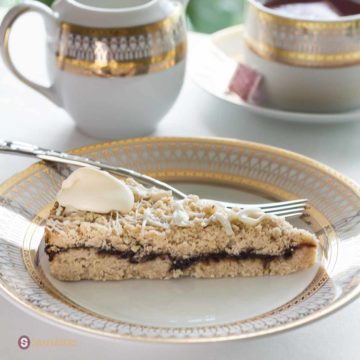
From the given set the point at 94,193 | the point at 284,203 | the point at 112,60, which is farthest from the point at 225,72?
the point at 94,193

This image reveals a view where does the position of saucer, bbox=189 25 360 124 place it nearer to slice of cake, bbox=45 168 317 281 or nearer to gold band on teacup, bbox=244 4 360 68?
gold band on teacup, bbox=244 4 360 68

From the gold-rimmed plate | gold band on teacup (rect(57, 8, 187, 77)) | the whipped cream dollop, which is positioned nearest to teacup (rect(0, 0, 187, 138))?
gold band on teacup (rect(57, 8, 187, 77))

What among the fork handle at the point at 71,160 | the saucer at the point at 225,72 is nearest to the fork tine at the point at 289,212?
the fork handle at the point at 71,160

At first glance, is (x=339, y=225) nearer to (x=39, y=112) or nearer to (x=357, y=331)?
(x=357, y=331)

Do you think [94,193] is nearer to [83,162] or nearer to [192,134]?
[83,162]

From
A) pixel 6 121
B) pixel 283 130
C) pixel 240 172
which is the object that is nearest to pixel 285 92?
pixel 283 130
